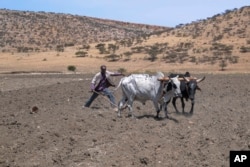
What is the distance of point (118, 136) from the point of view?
41.0 feet

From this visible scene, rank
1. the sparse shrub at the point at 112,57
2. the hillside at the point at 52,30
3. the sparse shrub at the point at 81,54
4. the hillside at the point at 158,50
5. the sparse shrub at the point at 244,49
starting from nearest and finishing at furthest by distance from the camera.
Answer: the hillside at the point at 158,50, the sparse shrub at the point at 244,49, the sparse shrub at the point at 112,57, the sparse shrub at the point at 81,54, the hillside at the point at 52,30

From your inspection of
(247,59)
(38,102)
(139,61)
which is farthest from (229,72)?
(38,102)

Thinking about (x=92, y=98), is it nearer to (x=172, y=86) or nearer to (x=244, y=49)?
(x=172, y=86)

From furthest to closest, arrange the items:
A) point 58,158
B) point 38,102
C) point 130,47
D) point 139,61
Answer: point 130,47
point 139,61
point 38,102
point 58,158

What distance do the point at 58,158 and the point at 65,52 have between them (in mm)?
47594

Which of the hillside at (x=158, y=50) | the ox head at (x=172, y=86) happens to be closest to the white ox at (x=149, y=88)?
the ox head at (x=172, y=86)

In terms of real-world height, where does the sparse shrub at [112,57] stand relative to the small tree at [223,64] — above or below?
above

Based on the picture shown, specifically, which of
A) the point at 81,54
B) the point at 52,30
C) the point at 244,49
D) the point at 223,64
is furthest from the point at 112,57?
the point at 52,30

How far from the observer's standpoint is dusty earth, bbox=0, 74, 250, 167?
10.9m

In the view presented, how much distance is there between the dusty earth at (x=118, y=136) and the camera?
10906 millimetres

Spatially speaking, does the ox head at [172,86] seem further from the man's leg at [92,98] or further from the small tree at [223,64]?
the small tree at [223,64]

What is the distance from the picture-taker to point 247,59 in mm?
44250

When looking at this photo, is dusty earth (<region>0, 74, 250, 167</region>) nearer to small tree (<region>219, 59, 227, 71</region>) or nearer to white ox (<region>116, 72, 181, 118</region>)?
white ox (<region>116, 72, 181, 118</region>)

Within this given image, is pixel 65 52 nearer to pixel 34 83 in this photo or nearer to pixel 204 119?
pixel 34 83
